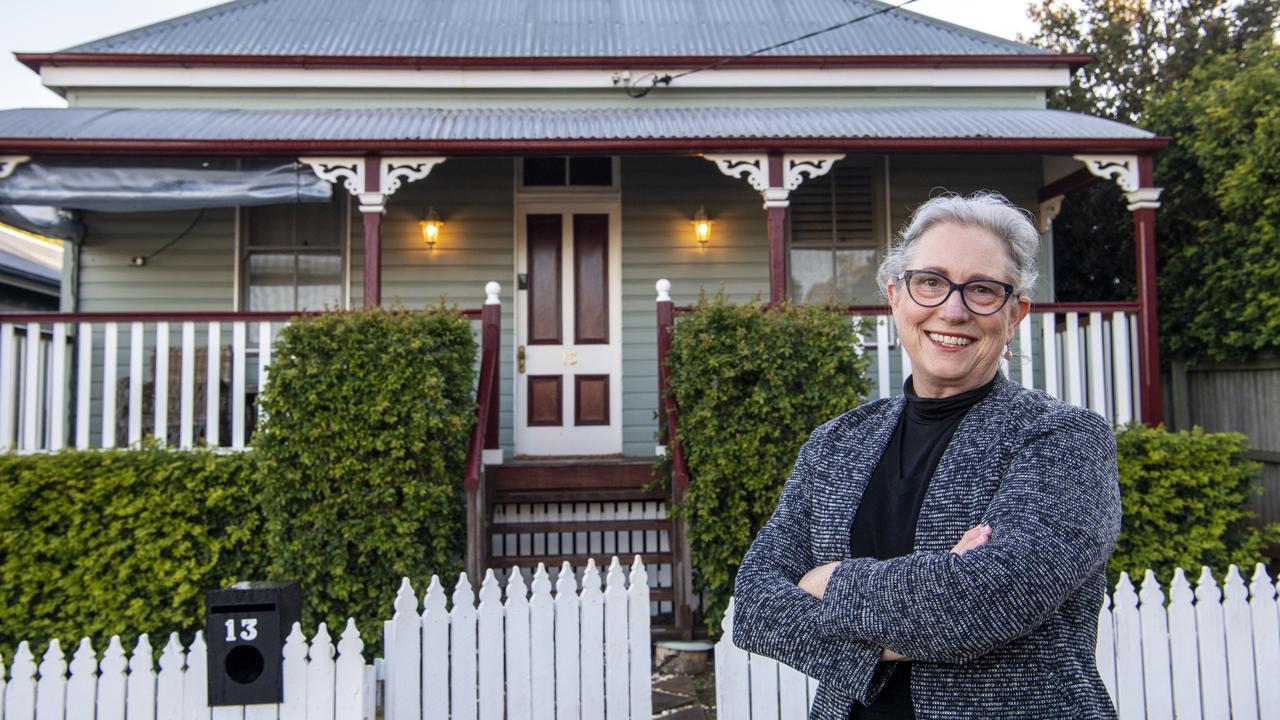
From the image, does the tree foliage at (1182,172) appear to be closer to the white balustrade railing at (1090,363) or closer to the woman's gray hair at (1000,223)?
the white balustrade railing at (1090,363)

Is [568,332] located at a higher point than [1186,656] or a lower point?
higher

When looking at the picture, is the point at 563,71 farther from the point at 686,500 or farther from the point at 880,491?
the point at 880,491

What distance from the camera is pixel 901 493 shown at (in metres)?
1.65

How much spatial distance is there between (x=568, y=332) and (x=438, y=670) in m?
5.28

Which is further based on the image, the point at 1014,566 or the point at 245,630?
the point at 245,630

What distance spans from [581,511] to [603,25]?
19.7ft

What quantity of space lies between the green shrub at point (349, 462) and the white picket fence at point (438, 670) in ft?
4.92

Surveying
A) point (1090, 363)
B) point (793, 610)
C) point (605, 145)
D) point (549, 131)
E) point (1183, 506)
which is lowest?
point (1183, 506)

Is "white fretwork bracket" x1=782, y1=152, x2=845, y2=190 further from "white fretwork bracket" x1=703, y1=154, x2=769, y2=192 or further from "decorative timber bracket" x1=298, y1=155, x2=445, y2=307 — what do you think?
"decorative timber bracket" x1=298, y1=155, x2=445, y2=307

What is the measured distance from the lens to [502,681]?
3734mm

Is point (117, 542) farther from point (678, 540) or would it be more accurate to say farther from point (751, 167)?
point (751, 167)

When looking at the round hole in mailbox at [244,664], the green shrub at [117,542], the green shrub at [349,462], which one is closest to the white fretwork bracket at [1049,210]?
the green shrub at [349,462]

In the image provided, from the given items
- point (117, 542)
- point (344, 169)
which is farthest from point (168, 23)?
point (117, 542)

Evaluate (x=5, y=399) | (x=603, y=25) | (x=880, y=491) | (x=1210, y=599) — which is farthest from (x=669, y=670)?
(x=603, y=25)
